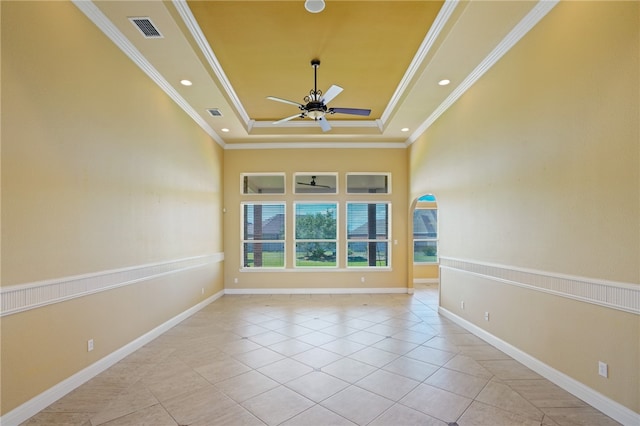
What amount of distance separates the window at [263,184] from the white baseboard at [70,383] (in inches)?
154

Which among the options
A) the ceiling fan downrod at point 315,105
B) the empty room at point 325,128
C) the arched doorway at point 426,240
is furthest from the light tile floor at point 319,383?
the arched doorway at point 426,240

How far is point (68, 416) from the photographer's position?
2600mm

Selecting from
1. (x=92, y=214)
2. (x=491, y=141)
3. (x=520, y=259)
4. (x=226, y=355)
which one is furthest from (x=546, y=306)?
(x=92, y=214)

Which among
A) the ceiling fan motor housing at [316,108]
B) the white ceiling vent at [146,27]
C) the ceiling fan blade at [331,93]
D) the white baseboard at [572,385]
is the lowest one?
the white baseboard at [572,385]

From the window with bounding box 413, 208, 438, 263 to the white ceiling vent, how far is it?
7.67 metres

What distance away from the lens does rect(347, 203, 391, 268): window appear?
7.96 m

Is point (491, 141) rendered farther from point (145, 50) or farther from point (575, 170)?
point (145, 50)

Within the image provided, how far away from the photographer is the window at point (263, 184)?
7.97 m

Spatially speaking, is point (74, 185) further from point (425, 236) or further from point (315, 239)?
point (425, 236)

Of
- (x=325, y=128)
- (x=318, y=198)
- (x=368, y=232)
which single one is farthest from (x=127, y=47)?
(x=368, y=232)

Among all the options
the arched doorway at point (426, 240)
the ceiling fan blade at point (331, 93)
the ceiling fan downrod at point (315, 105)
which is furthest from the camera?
the arched doorway at point (426, 240)

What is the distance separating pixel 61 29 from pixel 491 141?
190 inches

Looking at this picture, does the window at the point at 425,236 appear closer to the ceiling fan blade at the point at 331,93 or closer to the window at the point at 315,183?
the window at the point at 315,183

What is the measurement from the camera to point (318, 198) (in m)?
7.93
